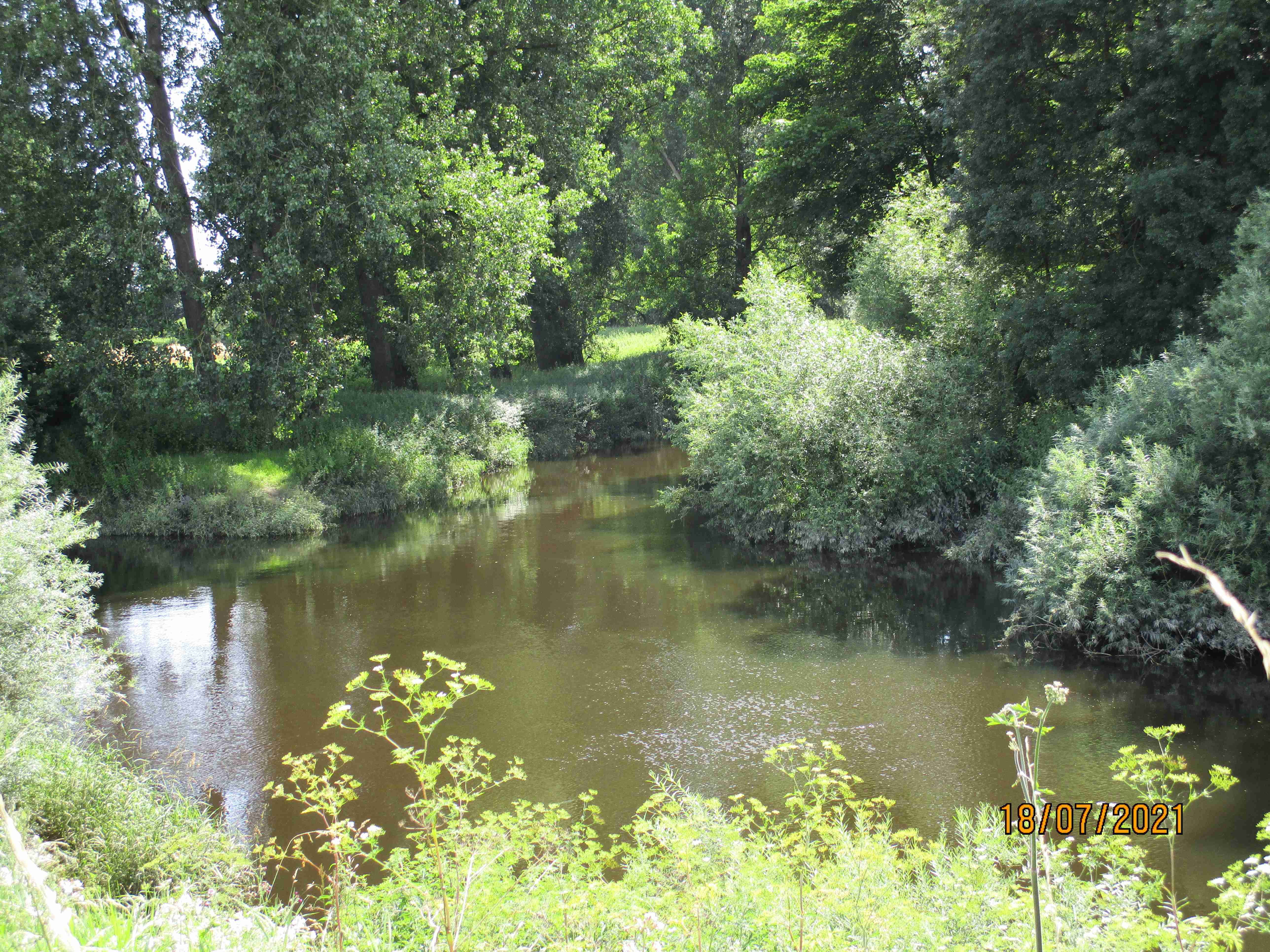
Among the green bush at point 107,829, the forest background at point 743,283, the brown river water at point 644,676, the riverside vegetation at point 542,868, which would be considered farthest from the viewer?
the forest background at point 743,283

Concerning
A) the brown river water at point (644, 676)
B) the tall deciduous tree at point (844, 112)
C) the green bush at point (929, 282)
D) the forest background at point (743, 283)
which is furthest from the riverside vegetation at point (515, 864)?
the tall deciduous tree at point (844, 112)

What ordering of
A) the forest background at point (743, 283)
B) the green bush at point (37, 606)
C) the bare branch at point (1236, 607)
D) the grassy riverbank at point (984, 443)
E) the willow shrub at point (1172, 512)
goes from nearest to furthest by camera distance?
1. the bare branch at point (1236, 607)
2. the green bush at point (37, 606)
3. the willow shrub at point (1172, 512)
4. the grassy riverbank at point (984, 443)
5. the forest background at point (743, 283)

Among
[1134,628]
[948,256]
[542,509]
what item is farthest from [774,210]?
[1134,628]

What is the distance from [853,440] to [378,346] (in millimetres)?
13709

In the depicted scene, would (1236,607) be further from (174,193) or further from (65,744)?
(174,193)

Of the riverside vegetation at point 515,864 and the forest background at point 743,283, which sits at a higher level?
the forest background at point 743,283

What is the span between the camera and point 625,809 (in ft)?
21.2

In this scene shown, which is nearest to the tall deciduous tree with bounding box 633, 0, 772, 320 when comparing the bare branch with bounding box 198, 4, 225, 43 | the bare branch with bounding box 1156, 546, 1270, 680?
the bare branch with bounding box 198, 4, 225, 43

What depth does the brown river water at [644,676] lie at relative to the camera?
680 centimetres

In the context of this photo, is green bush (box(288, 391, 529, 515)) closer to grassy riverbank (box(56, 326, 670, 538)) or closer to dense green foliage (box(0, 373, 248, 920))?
grassy riverbank (box(56, 326, 670, 538))

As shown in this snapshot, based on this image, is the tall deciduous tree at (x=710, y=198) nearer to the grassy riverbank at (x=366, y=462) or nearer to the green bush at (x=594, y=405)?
the green bush at (x=594, y=405)
